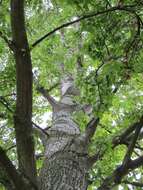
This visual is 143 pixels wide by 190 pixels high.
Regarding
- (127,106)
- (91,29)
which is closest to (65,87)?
(127,106)

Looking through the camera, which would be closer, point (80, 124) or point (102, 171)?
point (102, 171)

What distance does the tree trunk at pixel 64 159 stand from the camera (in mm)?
3369

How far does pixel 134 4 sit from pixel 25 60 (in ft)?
3.10

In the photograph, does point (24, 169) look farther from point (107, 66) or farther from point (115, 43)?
point (115, 43)

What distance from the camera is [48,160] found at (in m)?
3.80

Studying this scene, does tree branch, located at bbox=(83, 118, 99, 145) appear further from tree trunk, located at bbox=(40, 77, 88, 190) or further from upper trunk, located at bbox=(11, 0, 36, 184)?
upper trunk, located at bbox=(11, 0, 36, 184)

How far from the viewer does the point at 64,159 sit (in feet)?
12.0

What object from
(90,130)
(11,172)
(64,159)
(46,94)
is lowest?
(11,172)

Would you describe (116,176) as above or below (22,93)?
below

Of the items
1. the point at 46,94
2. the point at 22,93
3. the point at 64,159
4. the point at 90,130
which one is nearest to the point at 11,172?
the point at 22,93

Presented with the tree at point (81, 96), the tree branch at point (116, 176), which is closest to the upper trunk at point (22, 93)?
the tree at point (81, 96)

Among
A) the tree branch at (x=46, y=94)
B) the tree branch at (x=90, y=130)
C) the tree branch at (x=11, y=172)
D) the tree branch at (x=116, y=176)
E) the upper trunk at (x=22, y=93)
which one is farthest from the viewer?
the tree branch at (x=46, y=94)

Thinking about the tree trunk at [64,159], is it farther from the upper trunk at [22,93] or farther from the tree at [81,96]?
the upper trunk at [22,93]

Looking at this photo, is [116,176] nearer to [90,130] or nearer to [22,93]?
[90,130]
